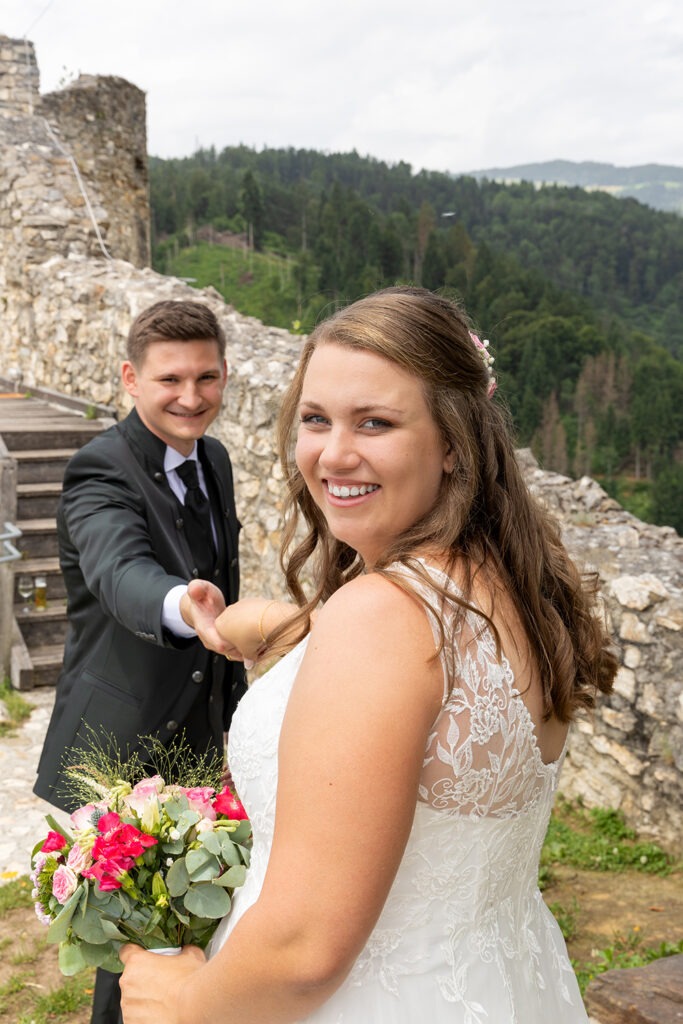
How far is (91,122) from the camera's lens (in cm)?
1505

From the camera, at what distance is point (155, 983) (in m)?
1.54

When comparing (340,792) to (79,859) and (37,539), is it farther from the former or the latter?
(37,539)

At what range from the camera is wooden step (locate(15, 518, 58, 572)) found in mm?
6629

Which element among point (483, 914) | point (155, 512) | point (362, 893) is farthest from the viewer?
point (155, 512)

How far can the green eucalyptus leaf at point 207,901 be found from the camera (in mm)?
1623

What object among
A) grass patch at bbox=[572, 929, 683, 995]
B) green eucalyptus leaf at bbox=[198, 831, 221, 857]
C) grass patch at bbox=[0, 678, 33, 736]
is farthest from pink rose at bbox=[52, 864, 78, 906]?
grass patch at bbox=[0, 678, 33, 736]

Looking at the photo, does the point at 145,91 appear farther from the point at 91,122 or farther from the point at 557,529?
the point at 557,529

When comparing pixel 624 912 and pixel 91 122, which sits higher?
pixel 91 122

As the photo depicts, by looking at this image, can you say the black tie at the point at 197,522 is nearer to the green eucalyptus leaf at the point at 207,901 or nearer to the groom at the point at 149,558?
the groom at the point at 149,558

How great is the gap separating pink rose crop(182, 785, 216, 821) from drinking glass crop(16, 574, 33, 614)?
496 cm

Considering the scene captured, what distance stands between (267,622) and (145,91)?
52.4 feet

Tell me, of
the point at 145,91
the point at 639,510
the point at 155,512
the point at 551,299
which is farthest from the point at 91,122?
the point at 551,299

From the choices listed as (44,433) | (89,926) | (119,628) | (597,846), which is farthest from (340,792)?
(44,433)

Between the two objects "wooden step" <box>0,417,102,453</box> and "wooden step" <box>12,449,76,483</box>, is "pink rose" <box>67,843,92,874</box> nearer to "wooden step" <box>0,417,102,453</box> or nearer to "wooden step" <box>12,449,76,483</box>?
"wooden step" <box>12,449,76,483</box>
